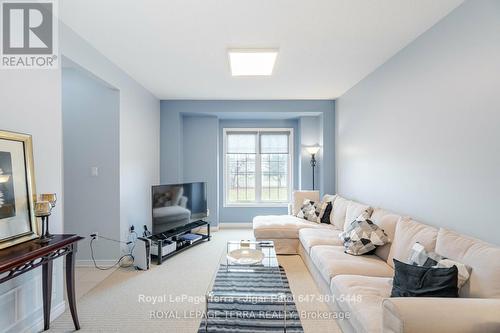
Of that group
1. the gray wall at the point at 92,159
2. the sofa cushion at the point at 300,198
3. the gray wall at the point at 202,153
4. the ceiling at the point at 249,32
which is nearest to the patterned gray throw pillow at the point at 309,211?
the sofa cushion at the point at 300,198

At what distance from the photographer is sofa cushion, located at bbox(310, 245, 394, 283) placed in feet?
7.55

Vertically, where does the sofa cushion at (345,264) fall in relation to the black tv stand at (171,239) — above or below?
above

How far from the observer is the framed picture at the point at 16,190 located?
1784 millimetres

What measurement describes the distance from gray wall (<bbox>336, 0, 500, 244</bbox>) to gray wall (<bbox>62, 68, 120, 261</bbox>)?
3429 mm

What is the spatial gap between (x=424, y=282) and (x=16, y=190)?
2.85 meters

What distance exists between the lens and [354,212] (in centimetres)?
338

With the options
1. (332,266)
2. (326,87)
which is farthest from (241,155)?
(332,266)

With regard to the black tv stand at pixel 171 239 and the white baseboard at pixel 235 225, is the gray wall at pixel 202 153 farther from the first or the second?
the black tv stand at pixel 171 239

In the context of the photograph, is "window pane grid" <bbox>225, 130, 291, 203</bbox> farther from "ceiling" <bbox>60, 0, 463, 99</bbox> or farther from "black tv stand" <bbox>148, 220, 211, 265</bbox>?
"ceiling" <bbox>60, 0, 463, 99</bbox>

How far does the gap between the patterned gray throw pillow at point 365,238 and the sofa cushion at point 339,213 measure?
969 millimetres

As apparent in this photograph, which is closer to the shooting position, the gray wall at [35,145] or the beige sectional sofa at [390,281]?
the beige sectional sofa at [390,281]

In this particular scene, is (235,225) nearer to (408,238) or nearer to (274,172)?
(274,172)

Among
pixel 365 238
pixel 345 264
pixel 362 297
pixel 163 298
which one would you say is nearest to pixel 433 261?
pixel 362 297

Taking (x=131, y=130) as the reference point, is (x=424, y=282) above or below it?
below
